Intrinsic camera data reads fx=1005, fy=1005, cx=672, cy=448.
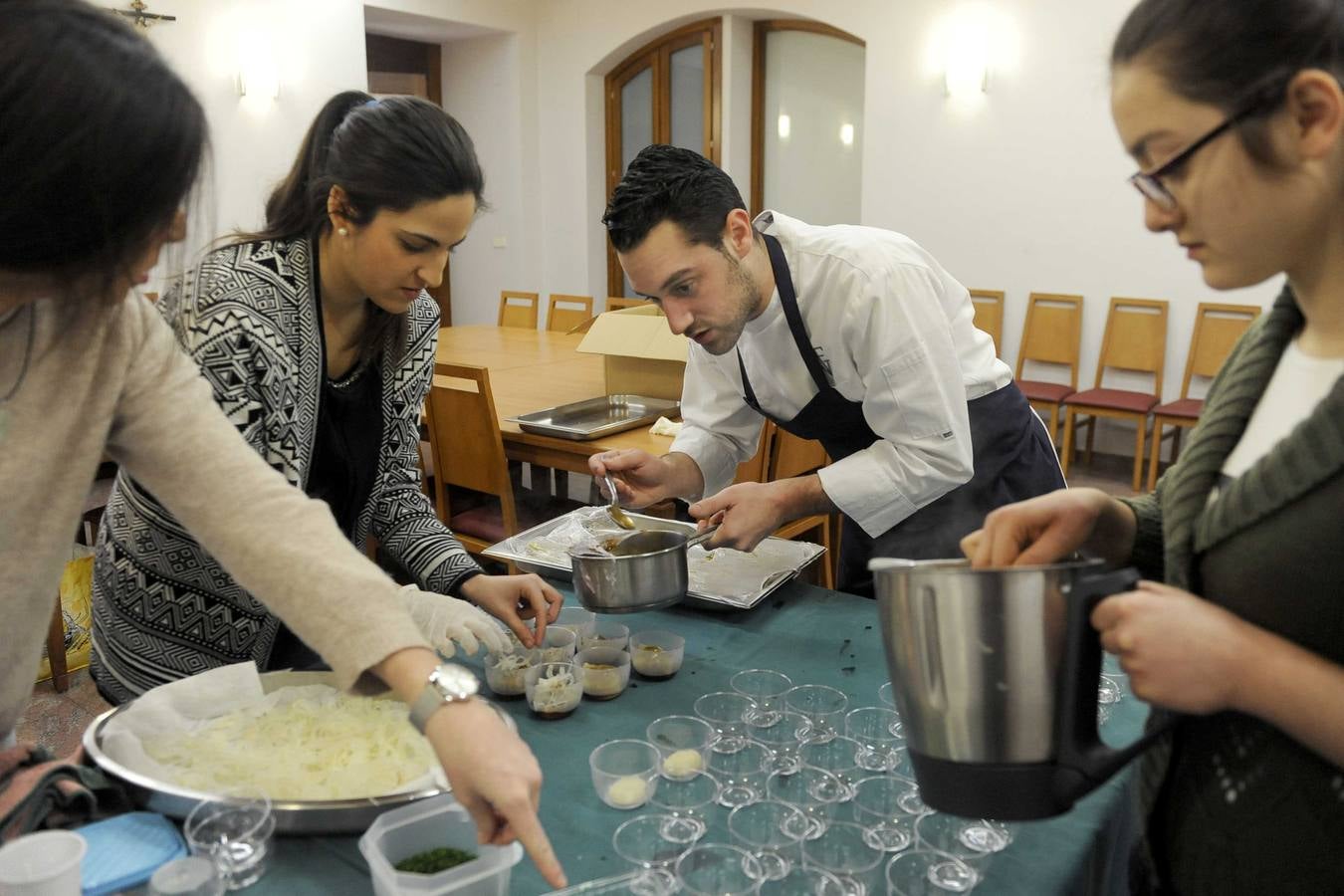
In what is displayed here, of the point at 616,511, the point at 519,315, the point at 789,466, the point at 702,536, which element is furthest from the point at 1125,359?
the point at 702,536

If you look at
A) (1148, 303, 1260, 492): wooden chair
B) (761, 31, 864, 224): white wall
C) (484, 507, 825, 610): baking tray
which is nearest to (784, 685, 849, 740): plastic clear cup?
(484, 507, 825, 610): baking tray

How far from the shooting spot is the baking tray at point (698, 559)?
5.81 ft

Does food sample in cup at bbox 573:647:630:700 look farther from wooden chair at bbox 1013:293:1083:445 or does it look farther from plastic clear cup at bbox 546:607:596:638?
wooden chair at bbox 1013:293:1083:445

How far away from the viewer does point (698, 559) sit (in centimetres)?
197

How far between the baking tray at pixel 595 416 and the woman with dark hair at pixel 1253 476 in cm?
232

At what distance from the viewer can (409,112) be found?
1561mm

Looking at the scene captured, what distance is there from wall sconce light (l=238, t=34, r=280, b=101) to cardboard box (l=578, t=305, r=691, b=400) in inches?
155

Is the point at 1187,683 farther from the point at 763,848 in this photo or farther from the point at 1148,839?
the point at 763,848

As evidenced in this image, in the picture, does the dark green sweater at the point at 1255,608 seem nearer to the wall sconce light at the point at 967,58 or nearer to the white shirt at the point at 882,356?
the white shirt at the point at 882,356

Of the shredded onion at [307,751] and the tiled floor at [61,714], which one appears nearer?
the shredded onion at [307,751]

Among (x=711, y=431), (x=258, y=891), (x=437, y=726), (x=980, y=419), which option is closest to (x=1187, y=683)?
(x=437, y=726)

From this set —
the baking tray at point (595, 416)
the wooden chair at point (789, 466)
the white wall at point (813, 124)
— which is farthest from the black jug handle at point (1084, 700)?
the white wall at point (813, 124)

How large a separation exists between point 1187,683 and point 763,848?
495 millimetres

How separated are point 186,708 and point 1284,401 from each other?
1294 mm
